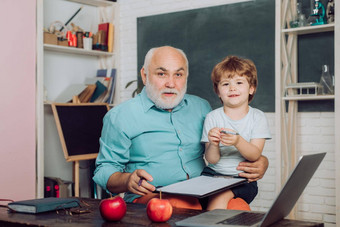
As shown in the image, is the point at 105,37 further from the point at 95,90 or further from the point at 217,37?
the point at 217,37

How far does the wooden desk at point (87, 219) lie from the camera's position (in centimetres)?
151

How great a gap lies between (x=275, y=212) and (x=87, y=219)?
2.13ft

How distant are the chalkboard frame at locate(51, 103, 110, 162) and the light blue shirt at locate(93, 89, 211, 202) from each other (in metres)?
1.94

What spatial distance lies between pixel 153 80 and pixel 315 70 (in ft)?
6.47

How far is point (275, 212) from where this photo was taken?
55.6 inches

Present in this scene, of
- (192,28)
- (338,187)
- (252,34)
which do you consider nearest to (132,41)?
(192,28)

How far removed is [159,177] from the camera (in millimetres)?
2387

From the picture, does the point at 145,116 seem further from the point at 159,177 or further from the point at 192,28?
the point at 192,28

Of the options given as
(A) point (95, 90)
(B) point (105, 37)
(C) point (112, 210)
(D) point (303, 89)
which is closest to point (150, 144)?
(C) point (112, 210)

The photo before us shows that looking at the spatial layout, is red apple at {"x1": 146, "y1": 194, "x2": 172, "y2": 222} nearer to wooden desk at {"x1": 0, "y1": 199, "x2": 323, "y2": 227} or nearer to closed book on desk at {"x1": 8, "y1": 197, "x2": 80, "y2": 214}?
wooden desk at {"x1": 0, "y1": 199, "x2": 323, "y2": 227}

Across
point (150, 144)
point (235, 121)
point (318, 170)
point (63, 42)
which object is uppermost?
point (63, 42)

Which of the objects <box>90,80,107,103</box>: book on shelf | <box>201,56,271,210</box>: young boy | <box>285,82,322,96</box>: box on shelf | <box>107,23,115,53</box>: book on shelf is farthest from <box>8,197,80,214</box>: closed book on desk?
<box>107,23,115,53</box>: book on shelf

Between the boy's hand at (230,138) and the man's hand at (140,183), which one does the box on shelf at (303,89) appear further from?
the man's hand at (140,183)

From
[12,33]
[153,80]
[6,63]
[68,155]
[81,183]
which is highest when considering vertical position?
[12,33]
